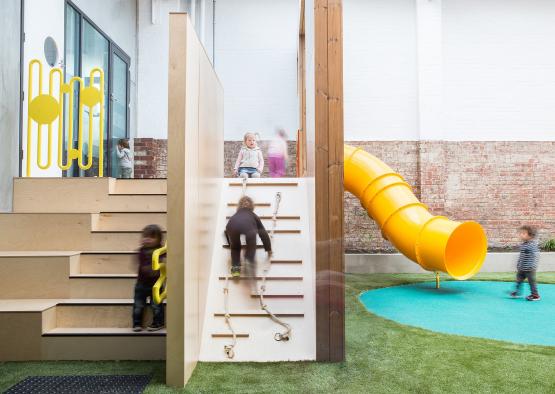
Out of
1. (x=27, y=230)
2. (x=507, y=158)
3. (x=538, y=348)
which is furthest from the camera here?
(x=507, y=158)

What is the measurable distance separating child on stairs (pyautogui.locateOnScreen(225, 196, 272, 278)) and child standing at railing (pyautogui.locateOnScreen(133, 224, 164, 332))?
0.89m

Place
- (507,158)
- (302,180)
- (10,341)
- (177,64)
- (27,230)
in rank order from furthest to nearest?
(507,158) → (302,180) → (27,230) → (10,341) → (177,64)

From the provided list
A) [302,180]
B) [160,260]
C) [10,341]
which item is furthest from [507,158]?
[10,341]

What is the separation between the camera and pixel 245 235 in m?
4.50

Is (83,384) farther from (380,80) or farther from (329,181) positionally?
(380,80)

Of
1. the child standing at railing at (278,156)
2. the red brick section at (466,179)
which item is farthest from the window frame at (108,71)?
the child standing at railing at (278,156)

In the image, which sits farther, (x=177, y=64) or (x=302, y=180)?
(x=302, y=180)

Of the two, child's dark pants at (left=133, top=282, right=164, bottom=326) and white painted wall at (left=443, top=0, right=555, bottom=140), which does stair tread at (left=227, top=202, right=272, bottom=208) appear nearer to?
child's dark pants at (left=133, top=282, right=164, bottom=326)

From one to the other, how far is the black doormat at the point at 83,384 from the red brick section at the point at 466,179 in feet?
19.8

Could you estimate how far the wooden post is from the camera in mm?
3459

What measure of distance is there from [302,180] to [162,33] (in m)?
5.27

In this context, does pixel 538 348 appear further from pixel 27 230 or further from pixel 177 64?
pixel 27 230

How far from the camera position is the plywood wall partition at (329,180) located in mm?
3461

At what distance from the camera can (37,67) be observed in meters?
5.57
